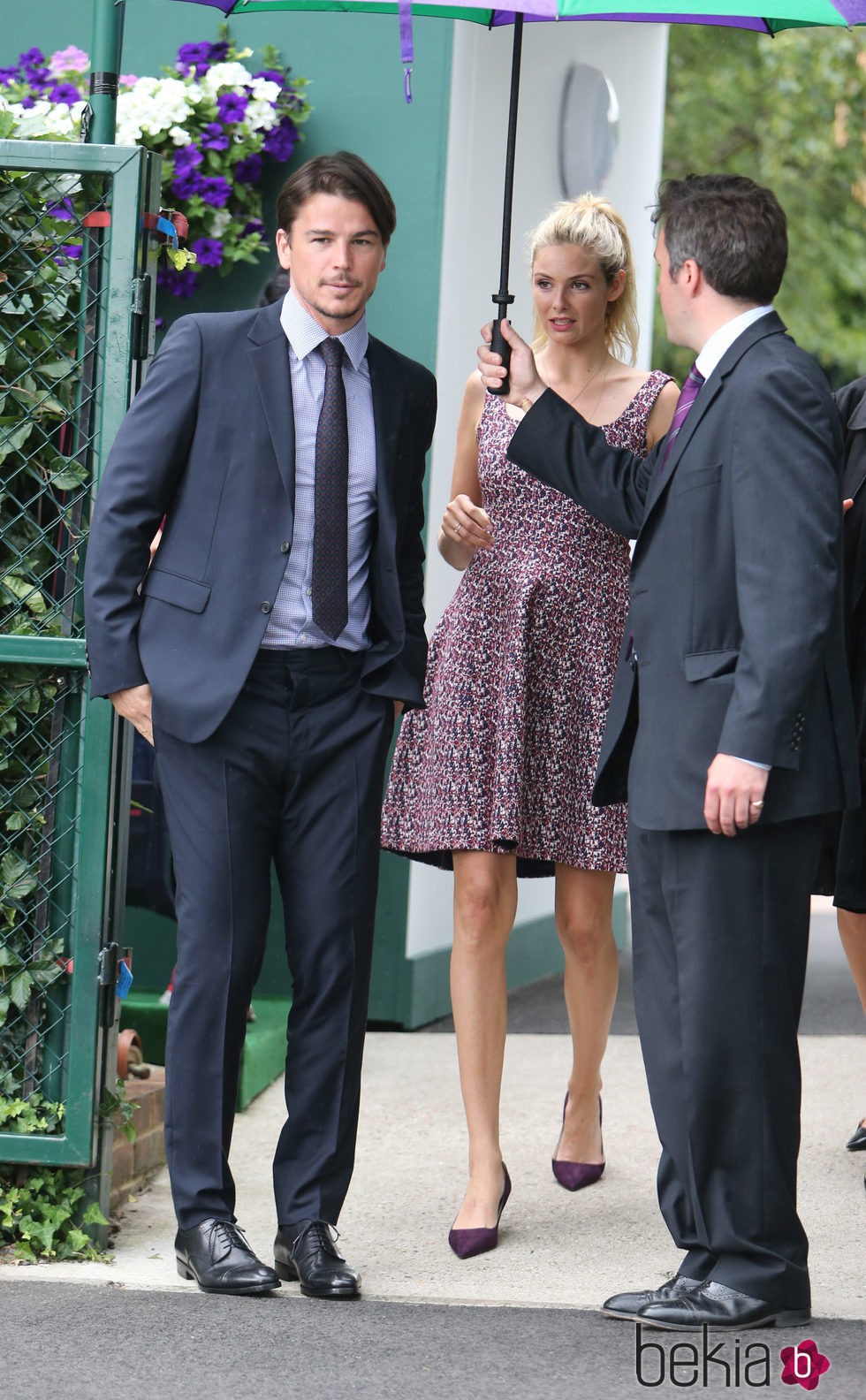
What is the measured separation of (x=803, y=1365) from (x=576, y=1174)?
123 centimetres

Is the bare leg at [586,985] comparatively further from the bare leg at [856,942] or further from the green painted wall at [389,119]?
the green painted wall at [389,119]

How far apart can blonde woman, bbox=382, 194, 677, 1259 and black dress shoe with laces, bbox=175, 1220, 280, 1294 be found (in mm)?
574

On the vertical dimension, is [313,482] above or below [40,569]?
above

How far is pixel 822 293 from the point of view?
20266 millimetres

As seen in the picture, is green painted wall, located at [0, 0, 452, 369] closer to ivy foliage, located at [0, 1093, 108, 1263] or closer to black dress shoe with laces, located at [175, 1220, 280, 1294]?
ivy foliage, located at [0, 1093, 108, 1263]

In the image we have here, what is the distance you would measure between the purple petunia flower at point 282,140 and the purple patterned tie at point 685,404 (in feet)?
8.00

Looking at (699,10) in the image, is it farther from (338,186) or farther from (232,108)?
(232,108)

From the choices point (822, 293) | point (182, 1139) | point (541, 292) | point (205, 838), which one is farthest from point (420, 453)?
point (822, 293)

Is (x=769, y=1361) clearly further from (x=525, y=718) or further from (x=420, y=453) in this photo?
(x=420, y=453)

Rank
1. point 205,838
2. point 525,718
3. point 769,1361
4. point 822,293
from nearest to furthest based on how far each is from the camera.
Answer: point 769,1361
point 205,838
point 525,718
point 822,293

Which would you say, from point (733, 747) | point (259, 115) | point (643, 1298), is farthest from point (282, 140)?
point (643, 1298)

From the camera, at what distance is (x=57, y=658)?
12.1ft

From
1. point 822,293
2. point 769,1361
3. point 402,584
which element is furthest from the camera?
point 822,293

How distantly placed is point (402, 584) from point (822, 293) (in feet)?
58.1
